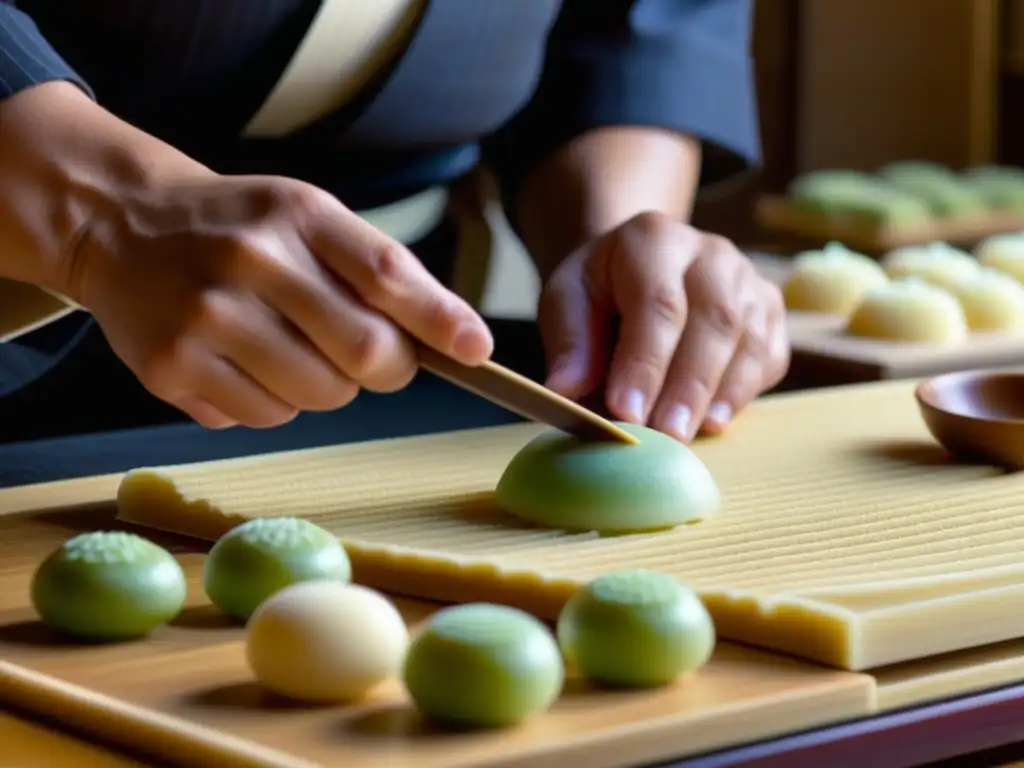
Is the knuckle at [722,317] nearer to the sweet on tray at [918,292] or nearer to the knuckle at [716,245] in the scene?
the knuckle at [716,245]

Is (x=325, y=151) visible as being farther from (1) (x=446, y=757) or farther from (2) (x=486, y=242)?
(1) (x=446, y=757)

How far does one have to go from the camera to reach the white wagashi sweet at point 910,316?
6.14 feet

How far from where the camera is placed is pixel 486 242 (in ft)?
6.44

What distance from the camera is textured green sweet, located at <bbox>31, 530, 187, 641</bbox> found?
2.76 ft

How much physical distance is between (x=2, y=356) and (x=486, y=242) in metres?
0.64

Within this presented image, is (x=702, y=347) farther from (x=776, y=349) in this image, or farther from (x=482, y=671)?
(x=482, y=671)

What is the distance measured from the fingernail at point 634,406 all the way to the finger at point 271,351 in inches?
10.3

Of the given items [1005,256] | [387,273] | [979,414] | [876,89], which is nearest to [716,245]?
[979,414]

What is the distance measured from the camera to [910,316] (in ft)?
6.15

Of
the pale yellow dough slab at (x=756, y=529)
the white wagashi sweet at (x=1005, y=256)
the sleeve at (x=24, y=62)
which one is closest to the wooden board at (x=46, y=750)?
the pale yellow dough slab at (x=756, y=529)

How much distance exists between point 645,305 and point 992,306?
0.76 m

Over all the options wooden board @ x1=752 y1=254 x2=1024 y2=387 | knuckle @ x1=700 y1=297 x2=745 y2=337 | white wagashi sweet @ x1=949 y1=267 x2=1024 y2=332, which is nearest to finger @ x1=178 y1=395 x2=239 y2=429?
knuckle @ x1=700 y1=297 x2=745 y2=337

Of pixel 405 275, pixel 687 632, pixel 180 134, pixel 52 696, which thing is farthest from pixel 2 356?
pixel 687 632

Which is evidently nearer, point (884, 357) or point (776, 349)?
point (776, 349)
